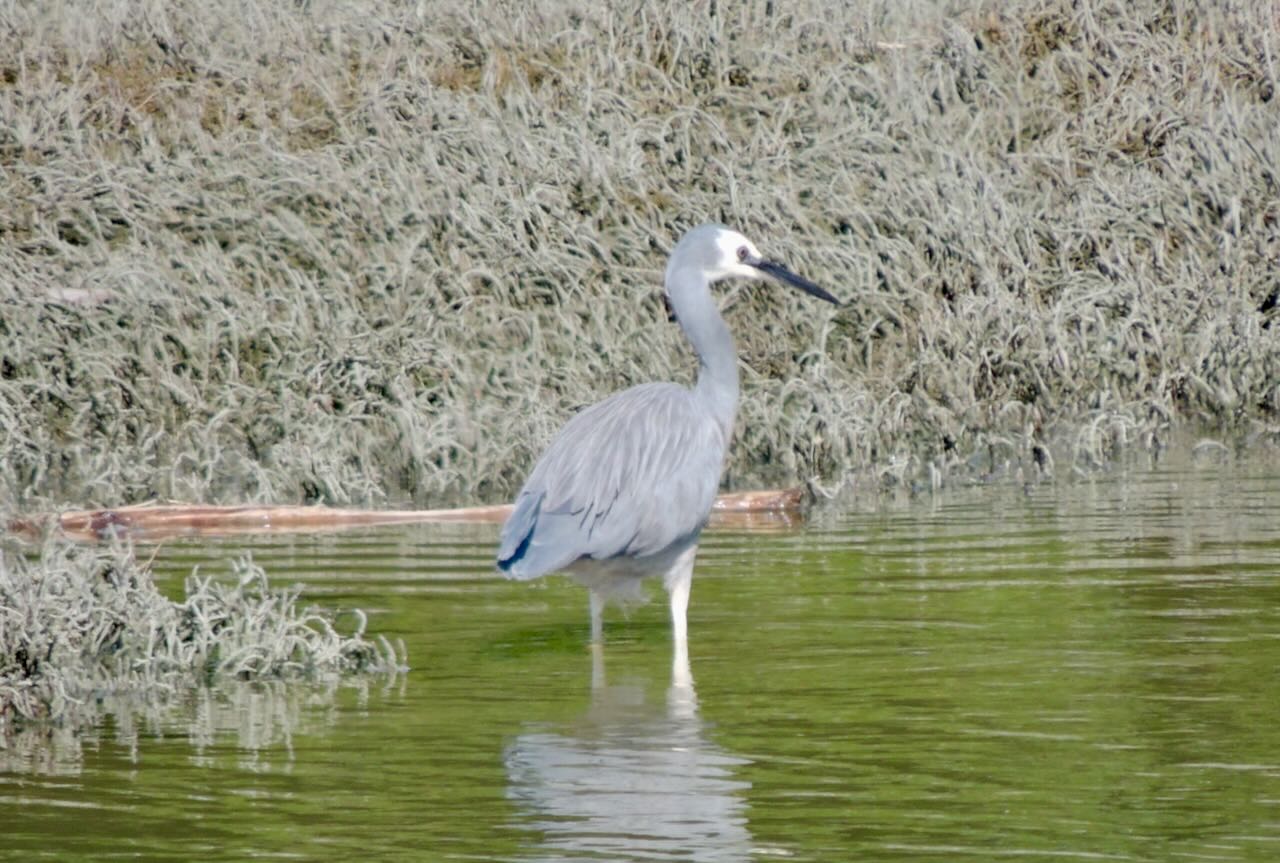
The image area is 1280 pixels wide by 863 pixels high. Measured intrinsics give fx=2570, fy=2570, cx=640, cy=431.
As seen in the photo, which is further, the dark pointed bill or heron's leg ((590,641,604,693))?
the dark pointed bill

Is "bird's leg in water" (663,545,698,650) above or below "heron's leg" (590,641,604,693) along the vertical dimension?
above

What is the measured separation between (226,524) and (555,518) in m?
2.94

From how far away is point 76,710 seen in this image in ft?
24.7

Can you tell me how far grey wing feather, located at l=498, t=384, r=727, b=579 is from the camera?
856 centimetres

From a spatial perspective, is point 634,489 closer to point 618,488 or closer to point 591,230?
point 618,488

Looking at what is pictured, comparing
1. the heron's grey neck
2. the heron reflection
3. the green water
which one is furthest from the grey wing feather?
the heron reflection

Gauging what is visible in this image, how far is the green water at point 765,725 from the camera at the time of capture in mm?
5934

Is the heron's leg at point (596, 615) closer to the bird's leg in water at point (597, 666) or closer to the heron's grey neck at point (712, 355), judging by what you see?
the bird's leg in water at point (597, 666)

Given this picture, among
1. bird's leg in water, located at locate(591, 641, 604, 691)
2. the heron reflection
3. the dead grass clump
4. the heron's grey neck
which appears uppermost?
the heron's grey neck

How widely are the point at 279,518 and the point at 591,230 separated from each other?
388 cm

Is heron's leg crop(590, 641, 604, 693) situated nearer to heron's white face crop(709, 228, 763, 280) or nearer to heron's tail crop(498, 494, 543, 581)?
heron's tail crop(498, 494, 543, 581)

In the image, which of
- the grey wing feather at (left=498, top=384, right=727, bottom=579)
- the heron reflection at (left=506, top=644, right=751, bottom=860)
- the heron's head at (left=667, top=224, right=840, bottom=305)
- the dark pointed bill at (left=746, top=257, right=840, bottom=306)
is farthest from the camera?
the dark pointed bill at (left=746, top=257, right=840, bottom=306)

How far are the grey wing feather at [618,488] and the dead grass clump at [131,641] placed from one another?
69 centimetres

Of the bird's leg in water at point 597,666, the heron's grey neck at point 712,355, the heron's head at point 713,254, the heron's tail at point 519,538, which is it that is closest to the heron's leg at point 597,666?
the bird's leg in water at point 597,666
